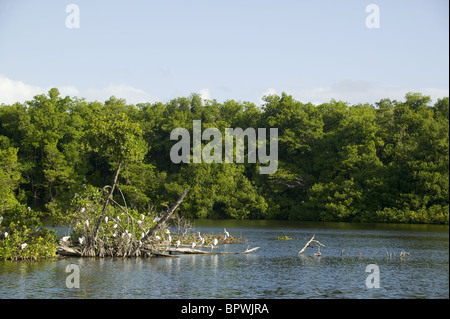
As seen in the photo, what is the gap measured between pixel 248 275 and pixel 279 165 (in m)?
53.0

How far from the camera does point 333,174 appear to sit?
75.0m

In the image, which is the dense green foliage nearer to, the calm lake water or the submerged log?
the calm lake water

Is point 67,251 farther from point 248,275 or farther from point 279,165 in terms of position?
point 279,165

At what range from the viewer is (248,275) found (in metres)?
27.0

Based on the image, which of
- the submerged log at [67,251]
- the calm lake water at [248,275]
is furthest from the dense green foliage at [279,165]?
the submerged log at [67,251]

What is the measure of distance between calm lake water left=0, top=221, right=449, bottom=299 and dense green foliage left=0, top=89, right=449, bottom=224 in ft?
89.1

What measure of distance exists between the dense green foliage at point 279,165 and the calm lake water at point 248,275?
27167mm

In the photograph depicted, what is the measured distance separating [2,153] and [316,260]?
4718 centimetres

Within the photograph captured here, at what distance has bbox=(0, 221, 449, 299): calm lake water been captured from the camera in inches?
896

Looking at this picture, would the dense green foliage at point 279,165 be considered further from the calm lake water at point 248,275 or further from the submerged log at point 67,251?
the submerged log at point 67,251

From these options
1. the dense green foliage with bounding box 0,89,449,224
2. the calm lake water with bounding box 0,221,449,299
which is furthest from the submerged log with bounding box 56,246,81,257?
the dense green foliage with bounding box 0,89,449,224

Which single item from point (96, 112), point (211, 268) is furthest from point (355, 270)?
point (96, 112)

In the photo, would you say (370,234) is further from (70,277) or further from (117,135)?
(70,277)

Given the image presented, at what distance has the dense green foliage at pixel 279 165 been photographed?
64250 mm
